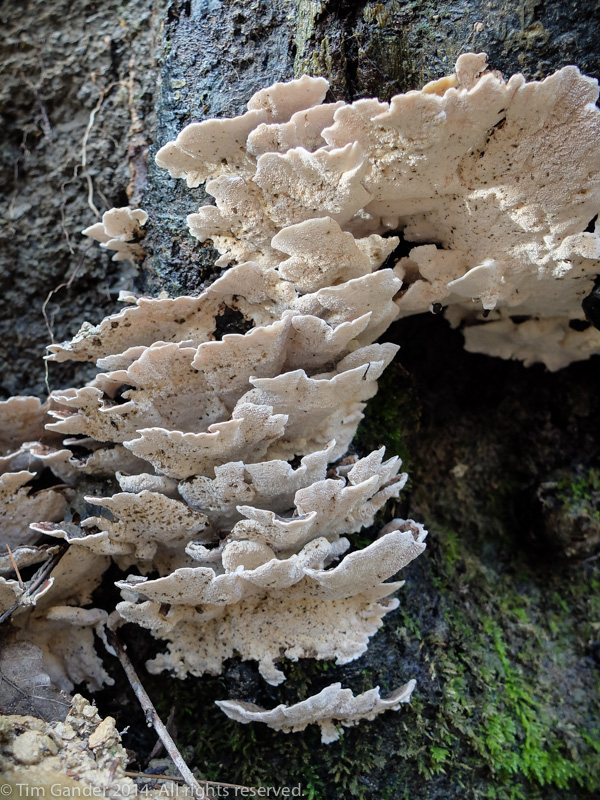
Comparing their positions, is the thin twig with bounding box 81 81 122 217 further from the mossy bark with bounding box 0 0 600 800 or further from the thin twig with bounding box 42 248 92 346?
the thin twig with bounding box 42 248 92 346

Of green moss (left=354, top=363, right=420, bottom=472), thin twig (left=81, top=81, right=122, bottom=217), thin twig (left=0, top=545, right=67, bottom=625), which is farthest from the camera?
thin twig (left=81, top=81, right=122, bottom=217)

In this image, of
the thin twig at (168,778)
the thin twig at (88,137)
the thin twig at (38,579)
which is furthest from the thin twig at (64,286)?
the thin twig at (168,778)

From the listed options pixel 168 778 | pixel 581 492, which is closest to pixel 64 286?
pixel 168 778

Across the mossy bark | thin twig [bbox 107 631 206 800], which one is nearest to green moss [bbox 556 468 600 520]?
the mossy bark

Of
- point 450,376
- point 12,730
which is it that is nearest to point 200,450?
point 12,730

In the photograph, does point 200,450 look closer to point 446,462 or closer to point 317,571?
point 317,571

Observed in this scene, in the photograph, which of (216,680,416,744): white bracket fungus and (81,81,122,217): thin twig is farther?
(81,81,122,217): thin twig
